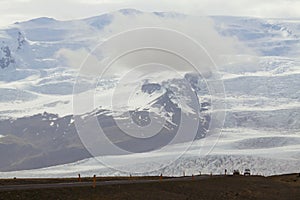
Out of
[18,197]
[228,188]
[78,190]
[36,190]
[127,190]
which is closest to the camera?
[18,197]

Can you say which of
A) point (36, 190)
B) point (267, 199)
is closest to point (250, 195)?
point (267, 199)

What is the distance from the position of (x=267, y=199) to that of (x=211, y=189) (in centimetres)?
612

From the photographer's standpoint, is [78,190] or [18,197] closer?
[18,197]

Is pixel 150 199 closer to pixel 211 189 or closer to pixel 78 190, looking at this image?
pixel 78 190

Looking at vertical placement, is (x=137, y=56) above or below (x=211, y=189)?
above

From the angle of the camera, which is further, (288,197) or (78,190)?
(288,197)

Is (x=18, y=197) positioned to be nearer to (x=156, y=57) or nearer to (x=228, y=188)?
(x=156, y=57)

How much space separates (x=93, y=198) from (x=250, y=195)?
23.6 metres

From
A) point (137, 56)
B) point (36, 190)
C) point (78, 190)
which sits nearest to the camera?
point (36, 190)

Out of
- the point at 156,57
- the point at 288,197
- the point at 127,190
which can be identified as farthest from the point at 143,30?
the point at 288,197

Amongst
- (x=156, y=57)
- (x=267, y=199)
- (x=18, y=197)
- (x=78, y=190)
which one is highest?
(x=156, y=57)

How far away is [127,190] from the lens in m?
51.8

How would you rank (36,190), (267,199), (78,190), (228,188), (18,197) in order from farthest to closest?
(228,188) < (267,199) < (78,190) < (36,190) < (18,197)

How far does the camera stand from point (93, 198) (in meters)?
44.9
